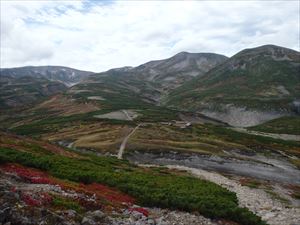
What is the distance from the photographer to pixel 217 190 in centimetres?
5072

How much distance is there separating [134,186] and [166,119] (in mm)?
152290

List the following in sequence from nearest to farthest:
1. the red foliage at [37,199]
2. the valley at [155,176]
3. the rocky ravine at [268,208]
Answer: the red foliage at [37,199], the valley at [155,176], the rocky ravine at [268,208]

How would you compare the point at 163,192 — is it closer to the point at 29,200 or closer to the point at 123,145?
the point at 29,200

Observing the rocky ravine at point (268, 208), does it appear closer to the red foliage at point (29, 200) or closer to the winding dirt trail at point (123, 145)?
the red foliage at point (29, 200)

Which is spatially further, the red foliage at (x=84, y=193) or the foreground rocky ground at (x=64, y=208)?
the red foliage at (x=84, y=193)

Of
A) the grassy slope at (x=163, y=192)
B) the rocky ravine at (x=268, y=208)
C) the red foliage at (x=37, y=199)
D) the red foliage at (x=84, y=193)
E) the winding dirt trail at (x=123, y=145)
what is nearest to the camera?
the red foliage at (x=37, y=199)

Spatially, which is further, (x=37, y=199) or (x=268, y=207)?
(x=268, y=207)

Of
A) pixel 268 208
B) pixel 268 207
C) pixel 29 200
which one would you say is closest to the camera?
pixel 29 200

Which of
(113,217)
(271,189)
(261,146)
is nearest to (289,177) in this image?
(271,189)

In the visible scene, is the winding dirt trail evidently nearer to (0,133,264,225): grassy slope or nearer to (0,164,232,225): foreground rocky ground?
(0,133,264,225): grassy slope

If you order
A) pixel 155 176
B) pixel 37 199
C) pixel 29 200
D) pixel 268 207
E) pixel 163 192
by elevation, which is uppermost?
pixel 29 200

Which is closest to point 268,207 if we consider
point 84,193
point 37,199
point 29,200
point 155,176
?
point 155,176

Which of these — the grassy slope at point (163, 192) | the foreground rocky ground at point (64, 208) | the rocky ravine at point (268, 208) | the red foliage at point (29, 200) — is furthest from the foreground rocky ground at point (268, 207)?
the red foliage at point (29, 200)

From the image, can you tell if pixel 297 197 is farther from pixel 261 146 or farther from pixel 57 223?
pixel 261 146
